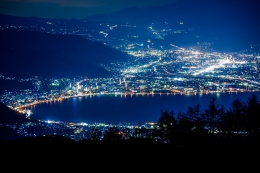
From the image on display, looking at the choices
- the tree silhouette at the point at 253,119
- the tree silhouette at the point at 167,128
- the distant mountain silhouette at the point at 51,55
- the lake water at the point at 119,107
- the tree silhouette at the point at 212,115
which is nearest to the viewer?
the tree silhouette at the point at 253,119

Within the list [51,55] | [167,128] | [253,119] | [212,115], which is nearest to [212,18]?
[51,55]

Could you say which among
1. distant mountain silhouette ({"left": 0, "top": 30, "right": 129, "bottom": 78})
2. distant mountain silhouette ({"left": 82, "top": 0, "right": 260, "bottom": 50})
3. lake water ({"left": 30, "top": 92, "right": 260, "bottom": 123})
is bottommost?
lake water ({"left": 30, "top": 92, "right": 260, "bottom": 123})

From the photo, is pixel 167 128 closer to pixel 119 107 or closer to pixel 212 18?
pixel 119 107

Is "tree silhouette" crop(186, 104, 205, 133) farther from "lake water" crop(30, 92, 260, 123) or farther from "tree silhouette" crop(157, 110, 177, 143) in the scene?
"lake water" crop(30, 92, 260, 123)

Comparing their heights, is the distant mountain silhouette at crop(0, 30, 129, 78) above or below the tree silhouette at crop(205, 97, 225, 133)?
above

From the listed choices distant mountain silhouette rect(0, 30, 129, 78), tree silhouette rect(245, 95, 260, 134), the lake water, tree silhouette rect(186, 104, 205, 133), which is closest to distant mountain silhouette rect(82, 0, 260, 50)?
distant mountain silhouette rect(0, 30, 129, 78)

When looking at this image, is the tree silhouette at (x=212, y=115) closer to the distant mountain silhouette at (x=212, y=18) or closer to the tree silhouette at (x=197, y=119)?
the tree silhouette at (x=197, y=119)

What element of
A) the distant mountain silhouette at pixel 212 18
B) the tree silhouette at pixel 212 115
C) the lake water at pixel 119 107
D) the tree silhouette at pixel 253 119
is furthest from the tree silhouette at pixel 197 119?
the distant mountain silhouette at pixel 212 18
